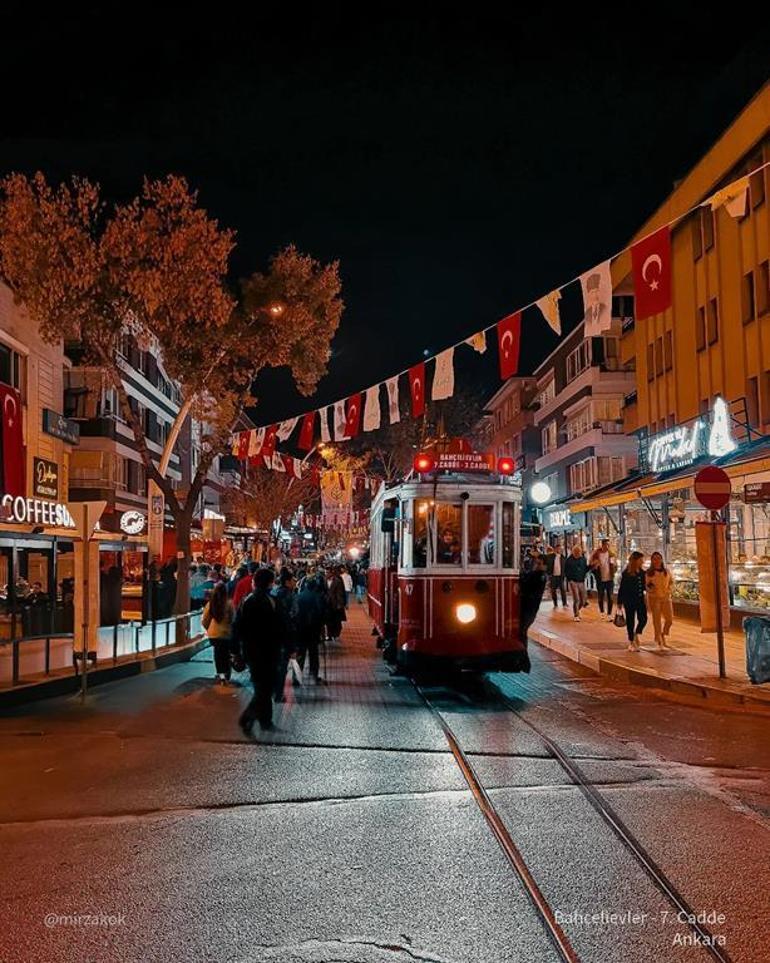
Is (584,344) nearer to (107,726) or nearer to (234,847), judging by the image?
(107,726)

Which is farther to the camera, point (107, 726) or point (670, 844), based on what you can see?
point (107, 726)

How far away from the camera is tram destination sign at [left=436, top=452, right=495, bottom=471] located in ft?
43.8

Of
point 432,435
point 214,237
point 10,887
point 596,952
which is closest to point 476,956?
point 596,952

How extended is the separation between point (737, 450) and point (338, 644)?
9.64 metres

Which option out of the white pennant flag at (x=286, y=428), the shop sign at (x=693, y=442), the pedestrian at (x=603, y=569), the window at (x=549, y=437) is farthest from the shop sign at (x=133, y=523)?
the window at (x=549, y=437)

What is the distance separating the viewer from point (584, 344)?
46.3 m

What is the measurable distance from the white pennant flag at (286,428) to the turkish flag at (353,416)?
3368 millimetres

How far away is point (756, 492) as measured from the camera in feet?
54.5

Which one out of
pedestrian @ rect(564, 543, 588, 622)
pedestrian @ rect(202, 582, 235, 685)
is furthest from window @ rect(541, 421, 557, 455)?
pedestrian @ rect(202, 582, 235, 685)

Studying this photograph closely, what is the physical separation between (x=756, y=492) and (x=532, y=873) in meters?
12.9

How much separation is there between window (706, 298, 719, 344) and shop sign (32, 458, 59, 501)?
18.0 m

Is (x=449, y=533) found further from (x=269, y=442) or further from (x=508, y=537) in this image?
(x=269, y=442)

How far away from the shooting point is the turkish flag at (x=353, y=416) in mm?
22609

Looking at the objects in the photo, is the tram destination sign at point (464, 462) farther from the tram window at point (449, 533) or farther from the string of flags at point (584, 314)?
the string of flags at point (584, 314)
